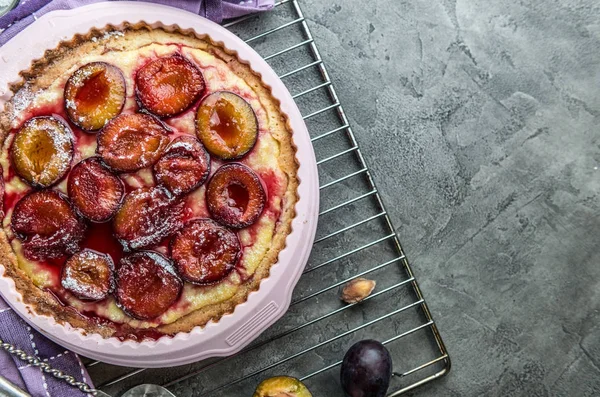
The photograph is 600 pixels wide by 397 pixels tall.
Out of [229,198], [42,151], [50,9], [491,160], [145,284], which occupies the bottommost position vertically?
[491,160]

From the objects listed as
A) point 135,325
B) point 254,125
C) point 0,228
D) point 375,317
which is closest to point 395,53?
point 254,125

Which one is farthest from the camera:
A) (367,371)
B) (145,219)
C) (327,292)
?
(327,292)

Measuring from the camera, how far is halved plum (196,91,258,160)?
1.95m

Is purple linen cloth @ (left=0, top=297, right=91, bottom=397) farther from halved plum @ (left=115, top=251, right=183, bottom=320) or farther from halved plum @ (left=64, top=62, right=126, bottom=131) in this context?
halved plum @ (left=64, top=62, right=126, bottom=131)

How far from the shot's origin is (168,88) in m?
2.00

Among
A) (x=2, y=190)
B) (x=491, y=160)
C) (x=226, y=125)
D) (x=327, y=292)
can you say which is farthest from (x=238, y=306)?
(x=491, y=160)

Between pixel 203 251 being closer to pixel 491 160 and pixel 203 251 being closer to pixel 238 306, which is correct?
pixel 238 306

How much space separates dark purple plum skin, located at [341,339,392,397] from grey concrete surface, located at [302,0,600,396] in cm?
34

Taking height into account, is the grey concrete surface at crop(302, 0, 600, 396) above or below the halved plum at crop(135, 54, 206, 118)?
below

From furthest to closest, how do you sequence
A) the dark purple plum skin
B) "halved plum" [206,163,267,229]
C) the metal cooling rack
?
the metal cooling rack, the dark purple plum skin, "halved plum" [206,163,267,229]

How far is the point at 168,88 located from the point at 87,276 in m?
0.64

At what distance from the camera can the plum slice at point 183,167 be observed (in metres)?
1.96

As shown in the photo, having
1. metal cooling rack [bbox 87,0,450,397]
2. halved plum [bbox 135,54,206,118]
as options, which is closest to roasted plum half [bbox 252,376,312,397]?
metal cooling rack [bbox 87,0,450,397]

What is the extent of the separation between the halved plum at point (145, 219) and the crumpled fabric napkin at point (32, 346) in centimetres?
48
